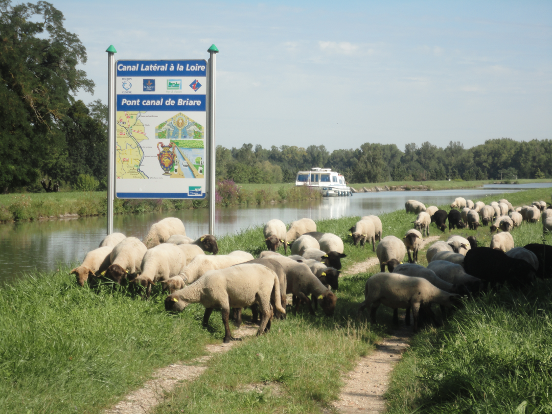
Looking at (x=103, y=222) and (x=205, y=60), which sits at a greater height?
(x=205, y=60)

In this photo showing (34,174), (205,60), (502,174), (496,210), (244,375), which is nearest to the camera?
(244,375)

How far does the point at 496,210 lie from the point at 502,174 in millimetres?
119493

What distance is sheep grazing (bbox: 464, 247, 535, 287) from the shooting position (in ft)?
26.1

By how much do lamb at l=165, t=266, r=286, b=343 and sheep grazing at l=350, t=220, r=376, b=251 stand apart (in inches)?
358

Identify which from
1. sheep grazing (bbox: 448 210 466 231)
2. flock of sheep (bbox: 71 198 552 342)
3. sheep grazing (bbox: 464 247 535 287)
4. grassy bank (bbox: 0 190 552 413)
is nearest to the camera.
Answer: grassy bank (bbox: 0 190 552 413)

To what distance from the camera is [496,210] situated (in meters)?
26.2

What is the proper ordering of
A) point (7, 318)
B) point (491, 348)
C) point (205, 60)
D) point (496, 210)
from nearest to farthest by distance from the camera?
point (491, 348) < point (7, 318) < point (205, 60) < point (496, 210)

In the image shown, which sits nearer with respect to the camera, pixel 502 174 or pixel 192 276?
pixel 192 276

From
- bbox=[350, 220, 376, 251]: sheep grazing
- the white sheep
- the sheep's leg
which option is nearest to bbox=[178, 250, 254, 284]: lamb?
the sheep's leg

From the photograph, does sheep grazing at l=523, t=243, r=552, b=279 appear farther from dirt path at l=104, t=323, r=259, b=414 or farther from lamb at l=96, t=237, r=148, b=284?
lamb at l=96, t=237, r=148, b=284

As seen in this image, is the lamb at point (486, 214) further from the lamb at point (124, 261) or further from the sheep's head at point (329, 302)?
the lamb at point (124, 261)

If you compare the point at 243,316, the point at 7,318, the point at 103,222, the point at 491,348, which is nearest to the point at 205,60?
the point at 243,316

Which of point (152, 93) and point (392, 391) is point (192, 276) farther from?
point (152, 93)

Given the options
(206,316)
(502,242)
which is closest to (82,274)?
(206,316)
